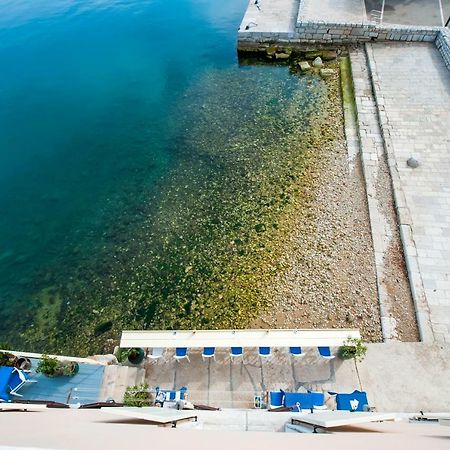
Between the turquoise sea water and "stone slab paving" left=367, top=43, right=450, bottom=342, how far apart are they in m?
4.54

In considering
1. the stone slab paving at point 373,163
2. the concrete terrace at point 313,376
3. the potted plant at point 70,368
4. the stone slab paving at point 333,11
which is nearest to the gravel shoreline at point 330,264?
the stone slab paving at point 373,163

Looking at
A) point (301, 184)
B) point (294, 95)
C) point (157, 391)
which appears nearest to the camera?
point (157, 391)

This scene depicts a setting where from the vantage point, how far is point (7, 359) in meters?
11.2

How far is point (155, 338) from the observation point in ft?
36.5

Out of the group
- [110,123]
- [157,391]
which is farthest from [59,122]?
[157,391]

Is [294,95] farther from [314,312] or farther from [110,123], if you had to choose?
[314,312]

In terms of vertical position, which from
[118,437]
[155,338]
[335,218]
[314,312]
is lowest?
[118,437]

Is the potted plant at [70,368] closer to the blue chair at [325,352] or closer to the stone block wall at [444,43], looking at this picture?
the blue chair at [325,352]

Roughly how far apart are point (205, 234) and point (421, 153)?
1043 cm

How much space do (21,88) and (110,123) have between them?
833cm

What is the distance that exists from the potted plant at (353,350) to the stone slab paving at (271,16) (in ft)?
70.5

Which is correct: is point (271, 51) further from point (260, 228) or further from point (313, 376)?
point (313, 376)

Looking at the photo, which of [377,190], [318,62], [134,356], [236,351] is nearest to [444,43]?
[318,62]

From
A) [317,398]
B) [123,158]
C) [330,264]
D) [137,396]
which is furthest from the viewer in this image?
[123,158]
